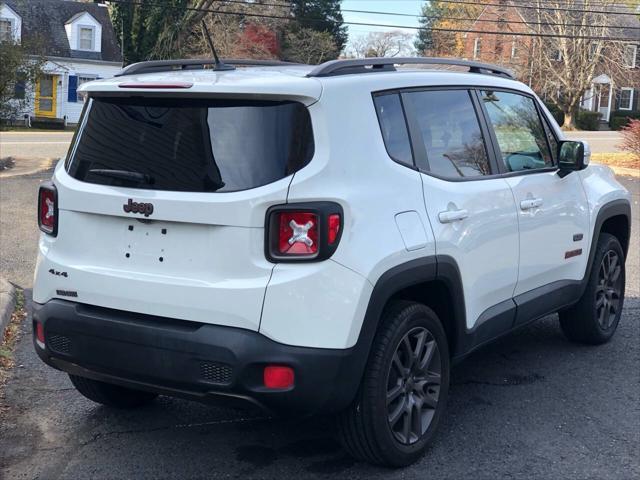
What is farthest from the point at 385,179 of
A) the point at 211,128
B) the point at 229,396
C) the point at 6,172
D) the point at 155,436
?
the point at 6,172

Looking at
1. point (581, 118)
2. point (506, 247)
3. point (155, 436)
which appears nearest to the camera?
point (155, 436)

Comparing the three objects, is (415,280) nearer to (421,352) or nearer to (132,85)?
(421,352)

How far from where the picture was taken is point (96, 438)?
4434 millimetres

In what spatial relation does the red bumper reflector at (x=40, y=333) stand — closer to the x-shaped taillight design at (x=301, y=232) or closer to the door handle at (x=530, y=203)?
the x-shaped taillight design at (x=301, y=232)

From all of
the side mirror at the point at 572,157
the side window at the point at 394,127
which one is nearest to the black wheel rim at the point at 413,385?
the side window at the point at 394,127

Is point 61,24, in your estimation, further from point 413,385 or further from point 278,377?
point 278,377

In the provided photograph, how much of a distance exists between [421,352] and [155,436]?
59.5 inches

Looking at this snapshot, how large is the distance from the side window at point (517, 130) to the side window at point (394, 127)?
1021 millimetres

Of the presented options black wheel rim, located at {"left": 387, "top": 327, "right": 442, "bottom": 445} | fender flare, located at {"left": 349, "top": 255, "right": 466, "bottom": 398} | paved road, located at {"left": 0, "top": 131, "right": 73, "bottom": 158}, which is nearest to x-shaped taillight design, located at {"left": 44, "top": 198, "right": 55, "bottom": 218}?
fender flare, located at {"left": 349, "top": 255, "right": 466, "bottom": 398}

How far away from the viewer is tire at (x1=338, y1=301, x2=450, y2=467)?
12.5ft

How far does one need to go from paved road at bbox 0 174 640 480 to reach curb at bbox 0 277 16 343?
0.52 metres

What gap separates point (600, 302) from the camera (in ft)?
20.4

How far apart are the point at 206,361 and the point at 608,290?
3.89 metres

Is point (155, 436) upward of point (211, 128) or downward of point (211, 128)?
downward
